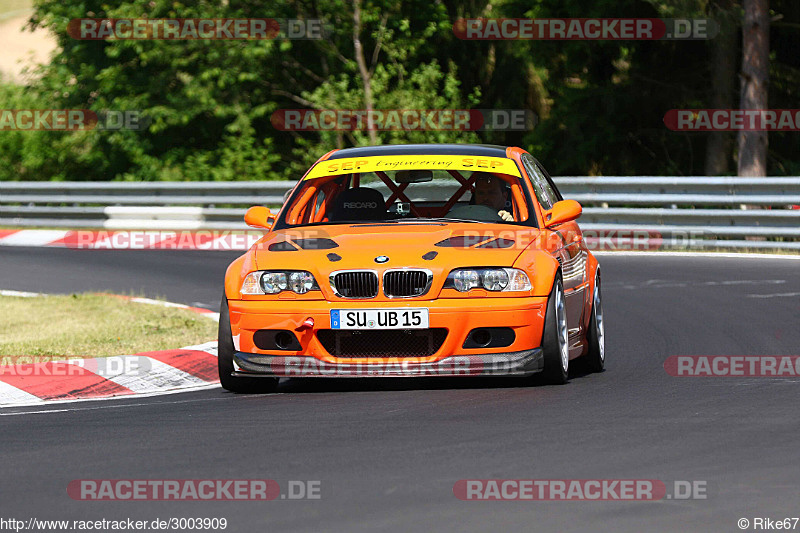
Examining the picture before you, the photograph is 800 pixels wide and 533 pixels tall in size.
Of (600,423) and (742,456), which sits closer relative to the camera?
(742,456)

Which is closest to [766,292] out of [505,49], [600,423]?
[600,423]

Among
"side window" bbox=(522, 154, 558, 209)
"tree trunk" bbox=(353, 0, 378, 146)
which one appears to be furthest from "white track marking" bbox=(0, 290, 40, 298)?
"tree trunk" bbox=(353, 0, 378, 146)

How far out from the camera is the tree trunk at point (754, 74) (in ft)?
A: 74.6

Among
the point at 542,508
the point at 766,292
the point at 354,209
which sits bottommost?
the point at 766,292

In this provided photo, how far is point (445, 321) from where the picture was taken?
806 centimetres

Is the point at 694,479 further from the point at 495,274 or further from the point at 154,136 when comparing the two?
the point at 154,136

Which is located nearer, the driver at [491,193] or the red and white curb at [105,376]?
the red and white curb at [105,376]

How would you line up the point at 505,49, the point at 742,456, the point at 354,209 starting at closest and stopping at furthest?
the point at 742,456 < the point at 354,209 < the point at 505,49

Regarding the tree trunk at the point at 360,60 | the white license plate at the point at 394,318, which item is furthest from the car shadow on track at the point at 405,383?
the tree trunk at the point at 360,60

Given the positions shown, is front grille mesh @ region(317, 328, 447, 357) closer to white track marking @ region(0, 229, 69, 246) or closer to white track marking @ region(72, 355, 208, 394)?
white track marking @ region(72, 355, 208, 394)

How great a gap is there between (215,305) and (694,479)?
8.67 m

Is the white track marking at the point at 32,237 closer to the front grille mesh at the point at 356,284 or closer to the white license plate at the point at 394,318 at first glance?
the front grille mesh at the point at 356,284

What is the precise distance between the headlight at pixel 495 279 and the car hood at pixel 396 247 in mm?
45

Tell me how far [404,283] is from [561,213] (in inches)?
55.6
